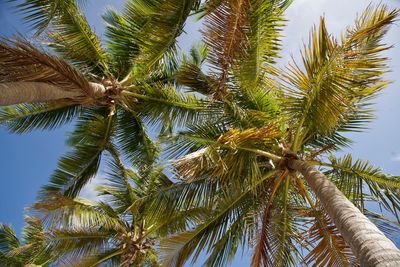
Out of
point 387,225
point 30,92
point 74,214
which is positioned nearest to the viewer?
point 30,92

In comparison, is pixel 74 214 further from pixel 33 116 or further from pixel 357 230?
pixel 357 230

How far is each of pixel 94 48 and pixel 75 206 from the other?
370 cm

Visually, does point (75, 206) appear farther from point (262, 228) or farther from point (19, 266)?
point (19, 266)

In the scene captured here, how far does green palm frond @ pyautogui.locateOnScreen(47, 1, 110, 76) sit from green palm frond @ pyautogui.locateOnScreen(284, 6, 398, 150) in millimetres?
4789

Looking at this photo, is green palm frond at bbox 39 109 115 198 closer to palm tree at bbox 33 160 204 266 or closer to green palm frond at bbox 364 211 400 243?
palm tree at bbox 33 160 204 266

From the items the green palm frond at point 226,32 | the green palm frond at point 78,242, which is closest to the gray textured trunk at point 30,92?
the green palm frond at point 226,32

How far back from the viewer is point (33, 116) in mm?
10148

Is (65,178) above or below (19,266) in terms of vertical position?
above

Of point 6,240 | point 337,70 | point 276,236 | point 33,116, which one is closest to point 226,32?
point 337,70

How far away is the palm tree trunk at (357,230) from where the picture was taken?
12.9 ft

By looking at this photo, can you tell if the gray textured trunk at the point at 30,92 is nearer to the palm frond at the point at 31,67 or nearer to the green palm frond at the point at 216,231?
the palm frond at the point at 31,67

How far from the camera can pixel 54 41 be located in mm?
8609

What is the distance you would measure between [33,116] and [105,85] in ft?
8.84

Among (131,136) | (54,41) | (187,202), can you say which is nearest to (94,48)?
(54,41)
